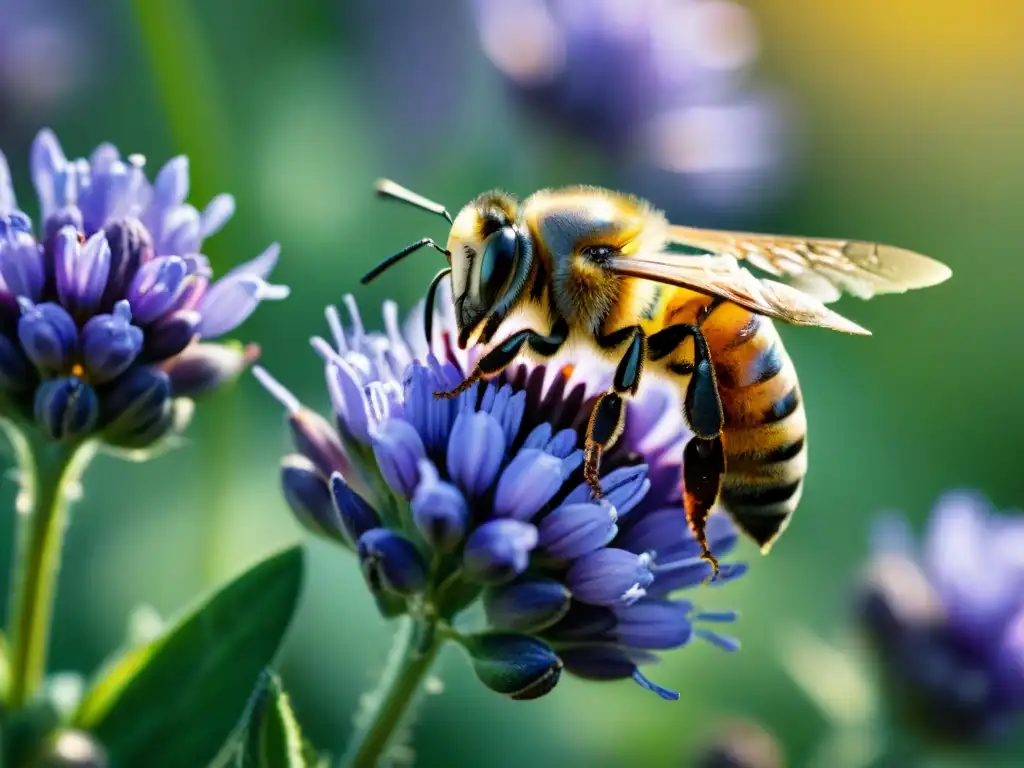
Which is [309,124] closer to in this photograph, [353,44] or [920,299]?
[353,44]

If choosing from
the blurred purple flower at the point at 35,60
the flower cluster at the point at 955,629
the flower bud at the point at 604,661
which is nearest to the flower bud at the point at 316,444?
the flower bud at the point at 604,661

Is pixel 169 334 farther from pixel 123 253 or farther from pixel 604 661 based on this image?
pixel 604 661

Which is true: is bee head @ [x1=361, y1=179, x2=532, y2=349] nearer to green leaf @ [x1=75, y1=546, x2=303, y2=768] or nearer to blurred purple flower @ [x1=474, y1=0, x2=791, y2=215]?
green leaf @ [x1=75, y1=546, x2=303, y2=768]

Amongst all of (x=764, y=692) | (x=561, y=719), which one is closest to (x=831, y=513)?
(x=764, y=692)

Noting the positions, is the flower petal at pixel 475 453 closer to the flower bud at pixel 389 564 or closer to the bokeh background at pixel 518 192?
the flower bud at pixel 389 564

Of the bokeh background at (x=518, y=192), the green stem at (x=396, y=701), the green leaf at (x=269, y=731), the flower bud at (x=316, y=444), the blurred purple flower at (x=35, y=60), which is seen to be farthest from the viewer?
the blurred purple flower at (x=35, y=60)
